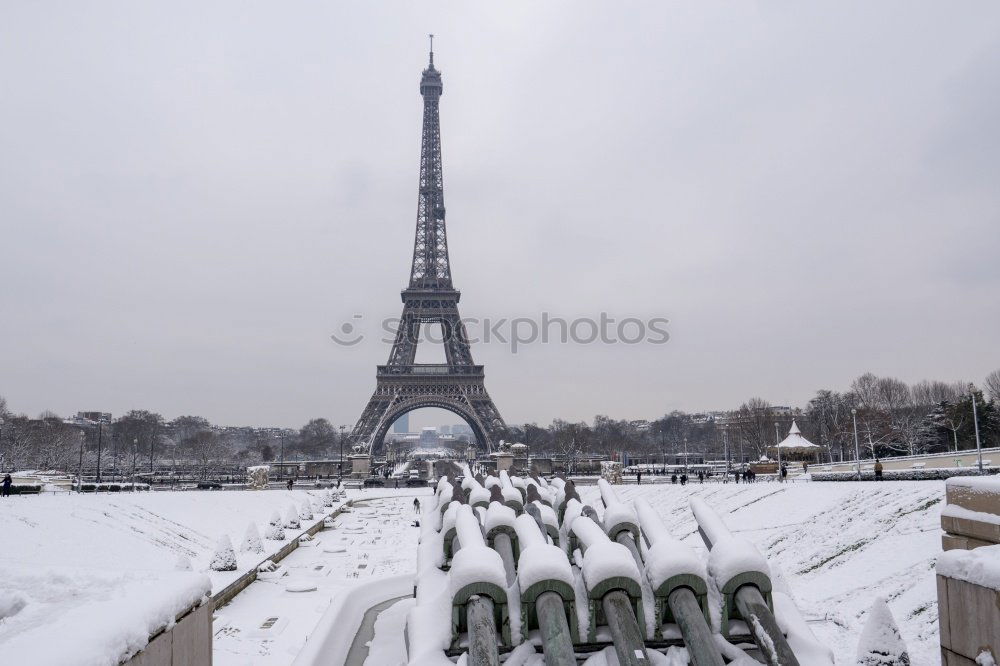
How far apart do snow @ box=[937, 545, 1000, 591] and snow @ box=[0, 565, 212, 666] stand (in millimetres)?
4171

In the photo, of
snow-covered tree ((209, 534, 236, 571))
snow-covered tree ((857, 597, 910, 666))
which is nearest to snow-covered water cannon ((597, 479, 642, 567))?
snow-covered tree ((857, 597, 910, 666))

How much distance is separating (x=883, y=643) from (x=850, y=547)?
10469 millimetres

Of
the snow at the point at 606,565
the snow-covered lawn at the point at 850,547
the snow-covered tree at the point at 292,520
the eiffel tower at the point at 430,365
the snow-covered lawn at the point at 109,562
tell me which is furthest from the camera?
the eiffel tower at the point at 430,365

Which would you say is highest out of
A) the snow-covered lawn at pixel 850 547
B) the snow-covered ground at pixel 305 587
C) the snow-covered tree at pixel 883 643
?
the snow-covered tree at pixel 883 643

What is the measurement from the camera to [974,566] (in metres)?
3.44

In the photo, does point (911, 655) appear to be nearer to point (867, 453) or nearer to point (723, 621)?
point (723, 621)

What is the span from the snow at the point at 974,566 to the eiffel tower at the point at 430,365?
6340 centimetres

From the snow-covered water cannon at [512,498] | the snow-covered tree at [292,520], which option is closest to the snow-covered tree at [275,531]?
the snow-covered tree at [292,520]

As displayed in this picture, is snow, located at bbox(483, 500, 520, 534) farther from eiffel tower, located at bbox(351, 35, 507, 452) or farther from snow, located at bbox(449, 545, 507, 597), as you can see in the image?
eiffel tower, located at bbox(351, 35, 507, 452)

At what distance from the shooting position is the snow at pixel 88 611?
8.84 ft

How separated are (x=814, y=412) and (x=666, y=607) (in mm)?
91336

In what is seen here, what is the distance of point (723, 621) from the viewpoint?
15.0 ft

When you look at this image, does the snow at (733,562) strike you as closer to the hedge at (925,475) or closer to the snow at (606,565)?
the snow at (606,565)

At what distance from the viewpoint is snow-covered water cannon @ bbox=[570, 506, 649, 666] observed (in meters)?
4.17
